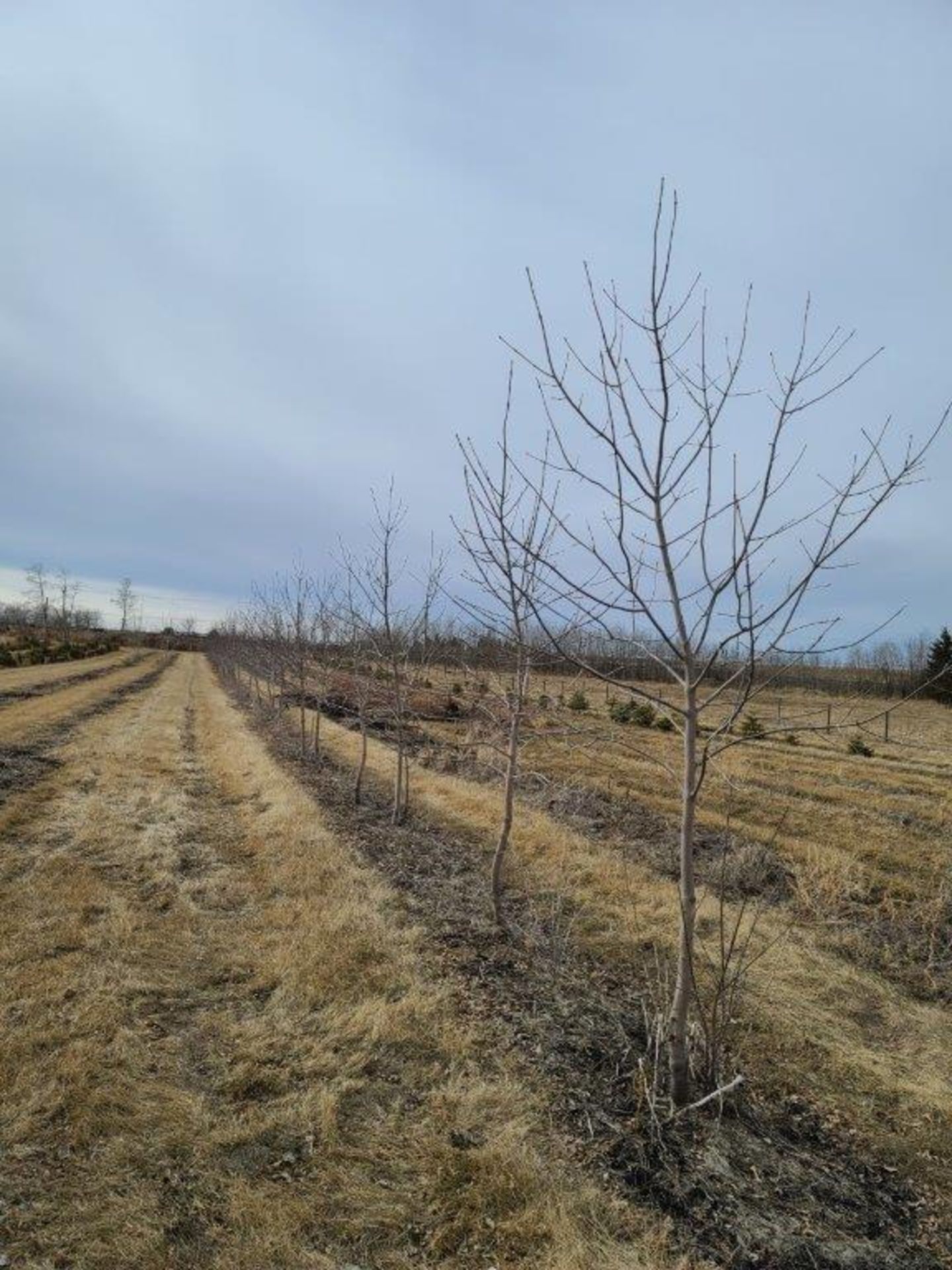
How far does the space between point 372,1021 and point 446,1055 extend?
51cm

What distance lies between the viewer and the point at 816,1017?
476 centimetres

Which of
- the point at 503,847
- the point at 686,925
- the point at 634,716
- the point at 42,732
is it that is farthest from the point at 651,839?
the point at 634,716

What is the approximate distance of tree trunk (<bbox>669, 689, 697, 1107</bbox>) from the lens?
2992mm

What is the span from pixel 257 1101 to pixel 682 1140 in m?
2.02

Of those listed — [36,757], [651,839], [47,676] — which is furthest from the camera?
[47,676]

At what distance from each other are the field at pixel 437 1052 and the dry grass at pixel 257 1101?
0.01m

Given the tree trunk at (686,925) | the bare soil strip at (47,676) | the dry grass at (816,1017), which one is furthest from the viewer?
the bare soil strip at (47,676)

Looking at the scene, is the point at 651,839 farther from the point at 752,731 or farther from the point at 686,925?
the point at 686,925

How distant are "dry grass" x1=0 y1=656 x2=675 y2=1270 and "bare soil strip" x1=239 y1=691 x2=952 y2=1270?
0.23 meters

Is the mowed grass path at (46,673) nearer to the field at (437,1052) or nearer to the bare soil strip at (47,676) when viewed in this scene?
the bare soil strip at (47,676)

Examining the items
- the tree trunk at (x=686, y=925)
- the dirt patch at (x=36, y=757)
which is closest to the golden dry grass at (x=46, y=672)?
the dirt patch at (x=36, y=757)

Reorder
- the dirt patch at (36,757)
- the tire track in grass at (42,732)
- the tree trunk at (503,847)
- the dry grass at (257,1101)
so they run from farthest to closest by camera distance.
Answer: the tire track in grass at (42,732) → the dirt patch at (36,757) → the tree trunk at (503,847) → the dry grass at (257,1101)

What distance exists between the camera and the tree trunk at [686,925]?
299 cm

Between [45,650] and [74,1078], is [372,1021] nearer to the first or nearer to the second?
[74,1078]
